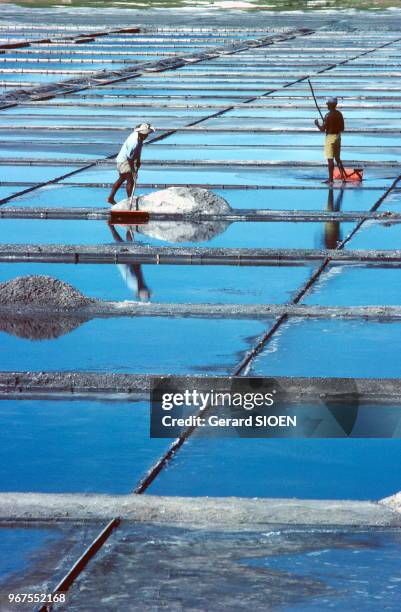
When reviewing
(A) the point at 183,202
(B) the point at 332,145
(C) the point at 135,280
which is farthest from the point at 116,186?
(C) the point at 135,280

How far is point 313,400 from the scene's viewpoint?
10.9 meters

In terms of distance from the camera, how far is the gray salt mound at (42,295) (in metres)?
14.1

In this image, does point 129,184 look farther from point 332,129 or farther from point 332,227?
point 332,129

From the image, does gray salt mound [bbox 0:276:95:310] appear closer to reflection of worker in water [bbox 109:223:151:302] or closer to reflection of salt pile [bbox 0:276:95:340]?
reflection of salt pile [bbox 0:276:95:340]

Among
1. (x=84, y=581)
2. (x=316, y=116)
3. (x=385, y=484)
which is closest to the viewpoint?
(x=84, y=581)

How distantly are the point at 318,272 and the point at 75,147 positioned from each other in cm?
1251

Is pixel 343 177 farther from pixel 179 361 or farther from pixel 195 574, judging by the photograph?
pixel 195 574

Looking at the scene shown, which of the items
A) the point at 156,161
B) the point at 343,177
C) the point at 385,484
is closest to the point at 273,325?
the point at 385,484

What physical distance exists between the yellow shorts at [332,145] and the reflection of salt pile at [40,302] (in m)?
7.73

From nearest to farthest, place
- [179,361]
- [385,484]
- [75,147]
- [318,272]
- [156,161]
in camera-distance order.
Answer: [385,484], [179,361], [318,272], [156,161], [75,147]

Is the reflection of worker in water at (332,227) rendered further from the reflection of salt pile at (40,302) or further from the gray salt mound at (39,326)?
the gray salt mound at (39,326)

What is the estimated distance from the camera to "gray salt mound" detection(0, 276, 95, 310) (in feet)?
46.4

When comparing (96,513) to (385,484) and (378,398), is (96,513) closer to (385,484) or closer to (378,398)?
(385,484)

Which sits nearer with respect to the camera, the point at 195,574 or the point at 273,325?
the point at 195,574
